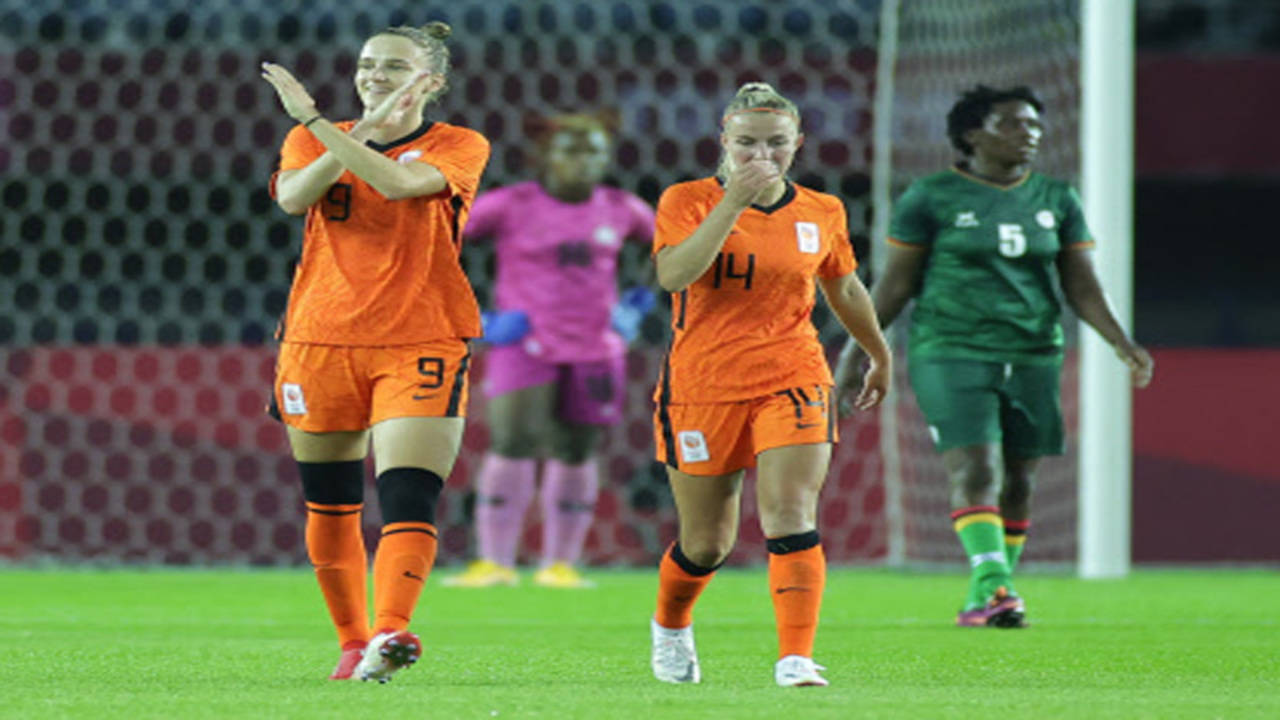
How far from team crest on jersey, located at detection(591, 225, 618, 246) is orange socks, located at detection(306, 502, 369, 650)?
4.29 meters

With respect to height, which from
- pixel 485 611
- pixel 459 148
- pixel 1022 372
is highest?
pixel 459 148

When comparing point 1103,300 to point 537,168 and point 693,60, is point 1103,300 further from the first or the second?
point 693,60

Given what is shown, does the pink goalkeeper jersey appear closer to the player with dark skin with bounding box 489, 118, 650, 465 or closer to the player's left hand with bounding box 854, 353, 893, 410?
the player with dark skin with bounding box 489, 118, 650, 465

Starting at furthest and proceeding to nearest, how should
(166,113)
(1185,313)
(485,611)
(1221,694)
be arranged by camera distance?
(1185,313), (166,113), (485,611), (1221,694)

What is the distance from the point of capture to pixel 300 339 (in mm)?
4992

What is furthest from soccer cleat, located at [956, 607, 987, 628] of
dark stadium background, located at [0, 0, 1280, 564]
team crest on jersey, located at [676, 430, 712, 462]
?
dark stadium background, located at [0, 0, 1280, 564]

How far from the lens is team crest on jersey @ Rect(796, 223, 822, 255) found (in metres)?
5.05

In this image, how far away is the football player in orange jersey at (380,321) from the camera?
484 centimetres

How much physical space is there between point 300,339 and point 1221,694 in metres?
2.12

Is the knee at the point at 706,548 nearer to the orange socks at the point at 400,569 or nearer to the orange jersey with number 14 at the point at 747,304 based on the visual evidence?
the orange jersey with number 14 at the point at 747,304

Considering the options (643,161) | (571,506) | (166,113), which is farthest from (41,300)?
(571,506)

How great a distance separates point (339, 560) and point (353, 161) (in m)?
0.95

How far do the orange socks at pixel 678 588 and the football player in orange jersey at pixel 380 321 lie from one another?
583 mm

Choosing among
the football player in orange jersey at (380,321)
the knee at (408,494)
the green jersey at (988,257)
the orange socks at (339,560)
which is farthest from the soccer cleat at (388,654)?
the green jersey at (988,257)
